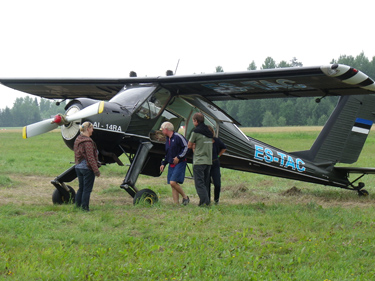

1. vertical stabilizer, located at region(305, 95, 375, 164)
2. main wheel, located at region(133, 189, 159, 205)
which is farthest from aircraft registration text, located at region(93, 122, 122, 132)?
vertical stabilizer, located at region(305, 95, 375, 164)

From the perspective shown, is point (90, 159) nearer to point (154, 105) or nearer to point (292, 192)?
point (154, 105)

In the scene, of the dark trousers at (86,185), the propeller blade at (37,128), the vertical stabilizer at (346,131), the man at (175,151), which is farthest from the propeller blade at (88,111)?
the vertical stabilizer at (346,131)

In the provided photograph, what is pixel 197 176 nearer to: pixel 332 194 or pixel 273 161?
pixel 273 161

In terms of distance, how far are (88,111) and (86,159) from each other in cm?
87

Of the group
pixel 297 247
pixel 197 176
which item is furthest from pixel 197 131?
pixel 297 247

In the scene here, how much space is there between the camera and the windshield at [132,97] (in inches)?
363

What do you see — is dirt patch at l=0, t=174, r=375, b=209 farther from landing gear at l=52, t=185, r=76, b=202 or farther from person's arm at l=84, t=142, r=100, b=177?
person's arm at l=84, t=142, r=100, b=177

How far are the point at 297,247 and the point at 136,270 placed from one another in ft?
6.96

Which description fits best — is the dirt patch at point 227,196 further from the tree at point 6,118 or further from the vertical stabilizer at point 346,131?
the tree at point 6,118

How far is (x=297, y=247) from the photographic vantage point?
18.9 feet

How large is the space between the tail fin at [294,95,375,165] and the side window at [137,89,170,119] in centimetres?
381

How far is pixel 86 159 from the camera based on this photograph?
7898mm

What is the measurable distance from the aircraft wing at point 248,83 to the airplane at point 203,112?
18 millimetres

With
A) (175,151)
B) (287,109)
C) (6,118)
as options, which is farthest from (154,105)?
(6,118)
